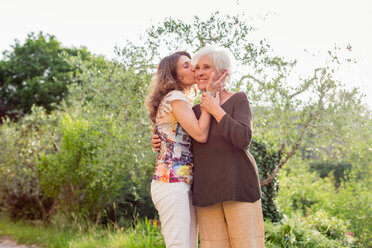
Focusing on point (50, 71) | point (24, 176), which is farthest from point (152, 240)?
point (50, 71)

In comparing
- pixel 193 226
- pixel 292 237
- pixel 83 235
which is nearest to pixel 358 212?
pixel 292 237

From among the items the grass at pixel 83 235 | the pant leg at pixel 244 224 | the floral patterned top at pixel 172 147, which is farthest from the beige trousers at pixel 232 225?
the grass at pixel 83 235

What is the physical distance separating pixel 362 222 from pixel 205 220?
19.7ft

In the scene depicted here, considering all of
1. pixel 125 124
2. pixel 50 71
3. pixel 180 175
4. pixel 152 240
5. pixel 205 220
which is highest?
pixel 50 71

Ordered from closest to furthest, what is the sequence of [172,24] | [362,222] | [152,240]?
1. [152,240]
2. [172,24]
3. [362,222]

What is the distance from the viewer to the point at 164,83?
2.80m

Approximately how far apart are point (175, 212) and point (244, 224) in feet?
1.50

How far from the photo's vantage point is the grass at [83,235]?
5.06 metres

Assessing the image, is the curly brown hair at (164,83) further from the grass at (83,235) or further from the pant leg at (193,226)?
the grass at (83,235)

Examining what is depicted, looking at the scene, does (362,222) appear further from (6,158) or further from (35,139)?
(6,158)

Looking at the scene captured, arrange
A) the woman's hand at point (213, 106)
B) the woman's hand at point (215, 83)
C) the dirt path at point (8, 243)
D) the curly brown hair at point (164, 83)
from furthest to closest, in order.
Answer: the dirt path at point (8, 243), the curly brown hair at point (164, 83), the woman's hand at point (215, 83), the woman's hand at point (213, 106)

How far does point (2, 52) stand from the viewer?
22328 mm

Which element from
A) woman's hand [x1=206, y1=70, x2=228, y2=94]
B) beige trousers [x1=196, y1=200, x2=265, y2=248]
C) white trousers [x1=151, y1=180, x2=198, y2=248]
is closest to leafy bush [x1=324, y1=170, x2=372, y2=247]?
beige trousers [x1=196, y1=200, x2=265, y2=248]

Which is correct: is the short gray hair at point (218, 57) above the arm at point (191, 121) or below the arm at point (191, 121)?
above
